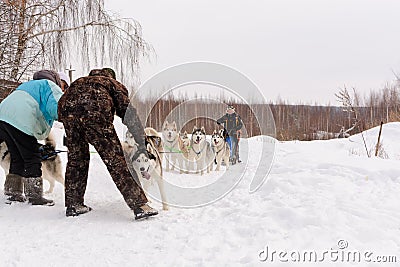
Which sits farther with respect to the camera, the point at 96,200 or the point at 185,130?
the point at 185,130

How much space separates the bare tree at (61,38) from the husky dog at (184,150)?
6.22ft

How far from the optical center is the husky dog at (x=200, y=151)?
6869 millimetres

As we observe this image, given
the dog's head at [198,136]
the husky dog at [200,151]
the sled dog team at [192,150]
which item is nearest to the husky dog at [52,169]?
the sled dog team at [192,150]

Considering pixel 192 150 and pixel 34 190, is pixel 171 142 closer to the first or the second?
pixel 192 150

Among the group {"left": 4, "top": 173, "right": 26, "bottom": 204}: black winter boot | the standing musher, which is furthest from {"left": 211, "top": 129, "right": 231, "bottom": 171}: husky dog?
{"left": 4, "top": 173, "right": 26, "bottom": 204}: black winter boot

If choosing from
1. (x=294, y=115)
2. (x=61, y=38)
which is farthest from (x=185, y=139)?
(x=294, y=115)

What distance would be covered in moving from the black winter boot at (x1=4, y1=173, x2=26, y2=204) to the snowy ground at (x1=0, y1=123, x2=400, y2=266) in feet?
0.45

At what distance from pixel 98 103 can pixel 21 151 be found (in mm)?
1146

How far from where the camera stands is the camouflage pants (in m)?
3.39

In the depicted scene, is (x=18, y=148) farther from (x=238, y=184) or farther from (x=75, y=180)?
(x=238, y=184)

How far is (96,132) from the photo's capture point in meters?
3.38

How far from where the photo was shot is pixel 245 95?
4438 millimetres

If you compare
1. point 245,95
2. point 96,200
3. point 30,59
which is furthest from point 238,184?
point 30,59

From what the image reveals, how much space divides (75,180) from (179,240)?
1419 millimetres
